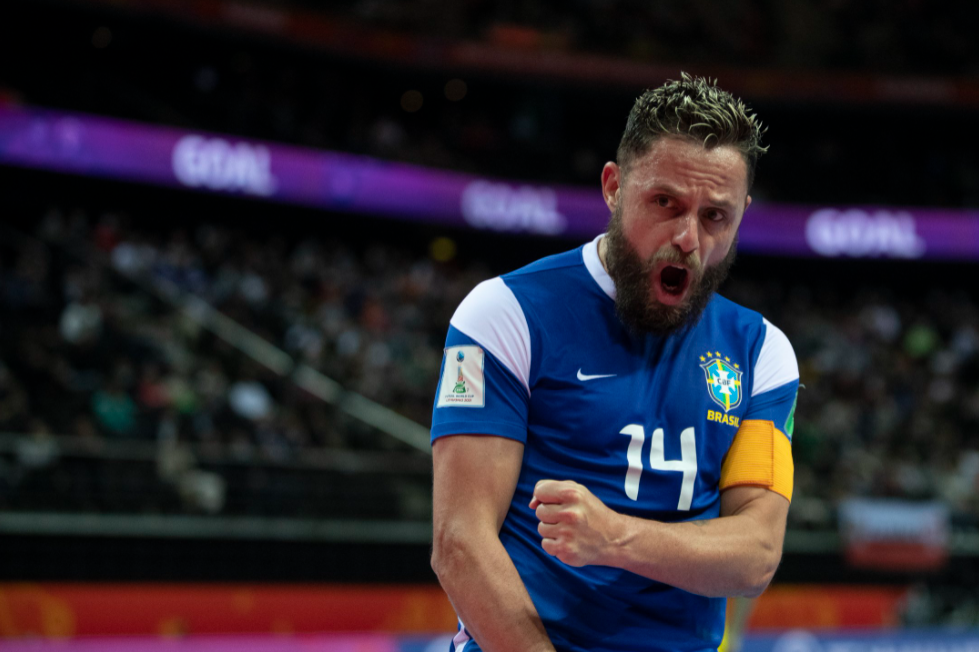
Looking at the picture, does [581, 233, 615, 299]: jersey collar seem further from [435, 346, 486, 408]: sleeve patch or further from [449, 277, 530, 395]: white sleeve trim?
[435, 346, 486, 408]: sleeve patch

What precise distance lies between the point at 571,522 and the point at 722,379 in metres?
0.74

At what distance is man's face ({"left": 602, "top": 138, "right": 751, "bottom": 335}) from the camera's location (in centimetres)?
→ 228

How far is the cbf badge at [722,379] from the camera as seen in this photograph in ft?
8.12

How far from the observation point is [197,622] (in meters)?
9.64

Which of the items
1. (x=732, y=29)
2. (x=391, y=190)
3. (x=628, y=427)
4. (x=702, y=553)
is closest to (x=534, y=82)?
(x=391, y=190)

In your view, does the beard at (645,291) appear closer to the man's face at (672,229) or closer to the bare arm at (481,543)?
the man's face at (672,229)

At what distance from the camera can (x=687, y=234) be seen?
2.26 m

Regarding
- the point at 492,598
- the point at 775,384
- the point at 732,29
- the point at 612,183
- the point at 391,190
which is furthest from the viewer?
the point at 732,29

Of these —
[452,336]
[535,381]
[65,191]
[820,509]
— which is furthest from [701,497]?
[65,191]

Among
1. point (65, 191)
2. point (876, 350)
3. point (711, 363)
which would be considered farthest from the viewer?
point (876, 350)

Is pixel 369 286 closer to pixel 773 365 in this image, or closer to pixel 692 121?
pixel 773 365

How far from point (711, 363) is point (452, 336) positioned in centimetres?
68

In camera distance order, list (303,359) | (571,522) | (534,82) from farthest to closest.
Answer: (534,82) < (303,359) < (571,522)

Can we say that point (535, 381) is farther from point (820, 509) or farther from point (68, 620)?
point (820, 509)
